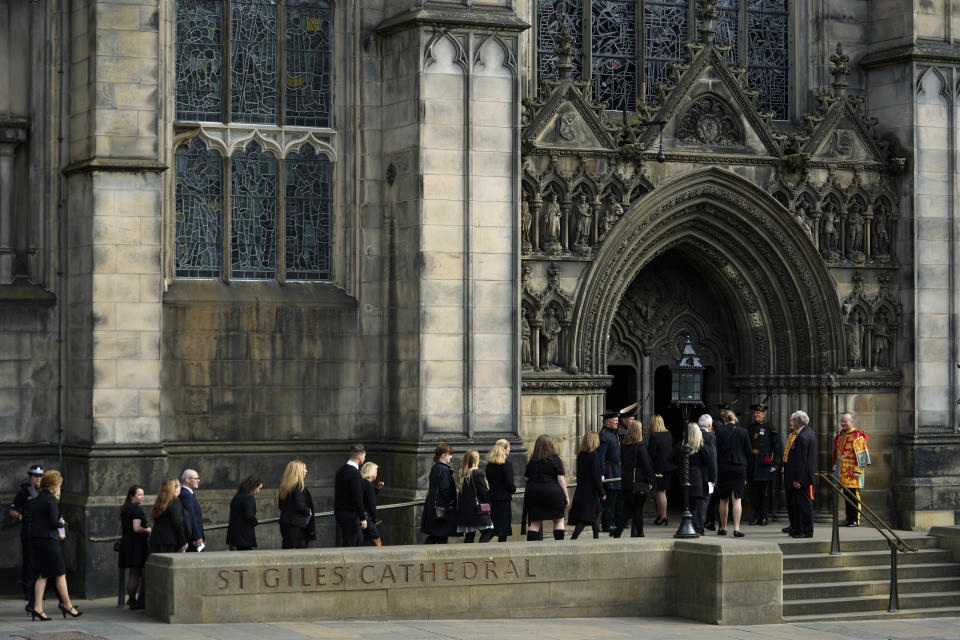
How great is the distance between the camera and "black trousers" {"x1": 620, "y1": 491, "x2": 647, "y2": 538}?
1988 cm

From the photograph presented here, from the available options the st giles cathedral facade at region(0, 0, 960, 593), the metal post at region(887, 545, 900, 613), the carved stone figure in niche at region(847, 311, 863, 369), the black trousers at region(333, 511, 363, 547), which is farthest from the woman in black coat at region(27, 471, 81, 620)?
the carved stone figure in niche at region(847, 311, 863, 369)

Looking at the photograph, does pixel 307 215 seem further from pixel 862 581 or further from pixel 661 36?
pixel 862 581

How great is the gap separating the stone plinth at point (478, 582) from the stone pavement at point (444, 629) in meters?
0.20

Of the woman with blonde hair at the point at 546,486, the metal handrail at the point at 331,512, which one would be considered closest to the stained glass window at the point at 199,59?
the metal handrail at the point at 331,512

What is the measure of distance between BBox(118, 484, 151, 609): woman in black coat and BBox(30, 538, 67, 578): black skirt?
0.69m

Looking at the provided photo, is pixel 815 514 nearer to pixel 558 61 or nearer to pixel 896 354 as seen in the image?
pixel 896 354

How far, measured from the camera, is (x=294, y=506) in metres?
17.1

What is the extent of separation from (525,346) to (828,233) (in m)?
4.99

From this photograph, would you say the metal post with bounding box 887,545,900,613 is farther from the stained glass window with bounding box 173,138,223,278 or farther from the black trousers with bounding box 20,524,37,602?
the black trousers with bounding box 20,524,37,602

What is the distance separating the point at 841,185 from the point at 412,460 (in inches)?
309

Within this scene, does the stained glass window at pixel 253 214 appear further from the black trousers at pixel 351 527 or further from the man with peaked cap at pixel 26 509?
the black trousers at pixel 351 527

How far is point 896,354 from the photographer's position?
23703 mm

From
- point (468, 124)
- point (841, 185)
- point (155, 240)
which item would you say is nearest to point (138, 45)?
point (155, 240)

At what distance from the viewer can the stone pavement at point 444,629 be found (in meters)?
14.7
